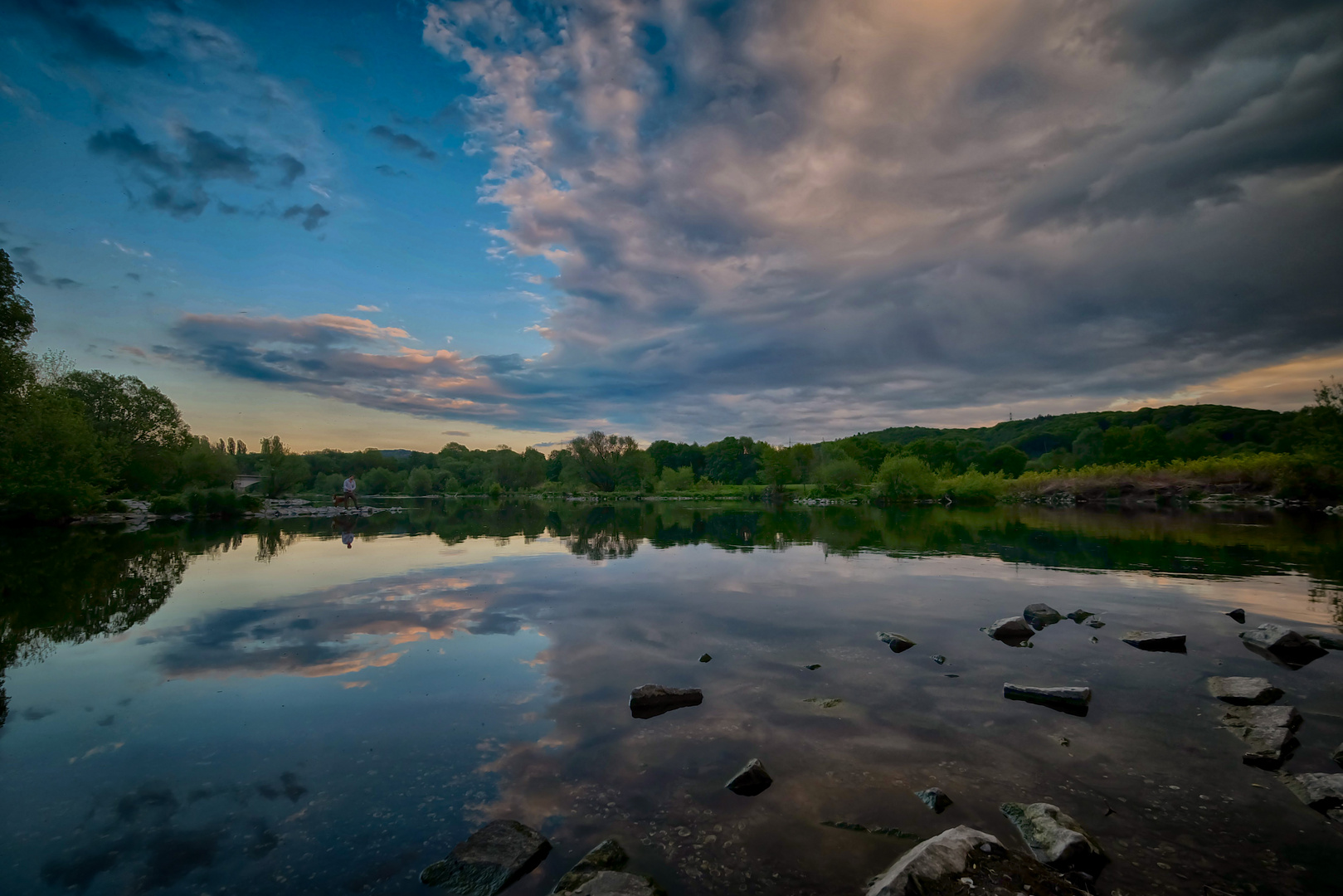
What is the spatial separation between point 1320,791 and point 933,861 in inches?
187

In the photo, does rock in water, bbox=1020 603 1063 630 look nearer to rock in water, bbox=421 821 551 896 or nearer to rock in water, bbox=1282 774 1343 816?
rock in water, bbox=1282 774 1343 816

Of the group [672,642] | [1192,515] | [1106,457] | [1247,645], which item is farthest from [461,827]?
[1106,457]

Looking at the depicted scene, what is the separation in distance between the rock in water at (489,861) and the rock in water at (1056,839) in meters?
4.18

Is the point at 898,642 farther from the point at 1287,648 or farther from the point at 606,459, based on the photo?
the point at 606,459

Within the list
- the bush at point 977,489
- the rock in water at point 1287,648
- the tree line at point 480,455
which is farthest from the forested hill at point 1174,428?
the rock in water at point 1287,648

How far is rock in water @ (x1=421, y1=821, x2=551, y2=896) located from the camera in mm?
4309

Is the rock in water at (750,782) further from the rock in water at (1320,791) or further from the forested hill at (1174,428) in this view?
the forested hill at (1174,428)

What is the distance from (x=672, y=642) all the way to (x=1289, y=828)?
819 centimetres

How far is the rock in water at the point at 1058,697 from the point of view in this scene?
7.73m

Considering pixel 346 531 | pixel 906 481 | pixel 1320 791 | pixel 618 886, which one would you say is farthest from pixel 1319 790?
pixel 906 481

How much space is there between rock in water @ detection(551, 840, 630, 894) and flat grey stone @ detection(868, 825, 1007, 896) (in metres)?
1.99

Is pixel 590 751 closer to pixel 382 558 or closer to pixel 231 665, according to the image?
pixel 231 665

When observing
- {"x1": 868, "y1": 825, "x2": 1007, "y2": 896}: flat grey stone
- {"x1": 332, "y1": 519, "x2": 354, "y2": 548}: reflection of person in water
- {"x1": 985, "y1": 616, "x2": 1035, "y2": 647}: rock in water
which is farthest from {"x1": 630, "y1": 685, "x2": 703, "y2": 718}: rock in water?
{"x1": 332, "y1": 519, "x2": 354, "y2": 548}: reflection of person in water

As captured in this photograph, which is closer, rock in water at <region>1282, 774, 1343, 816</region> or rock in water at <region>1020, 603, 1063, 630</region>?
rock in water at <region>1282, 774, 1343, 816</region>
